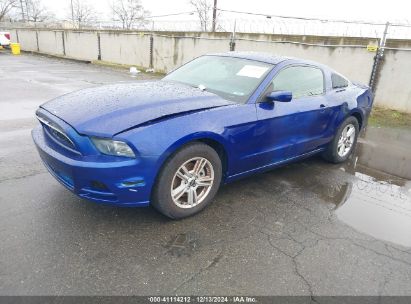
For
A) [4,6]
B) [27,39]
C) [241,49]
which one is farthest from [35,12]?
[241,49]

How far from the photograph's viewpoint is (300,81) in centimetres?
434

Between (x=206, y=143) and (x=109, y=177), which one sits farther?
(x=206, y=143)

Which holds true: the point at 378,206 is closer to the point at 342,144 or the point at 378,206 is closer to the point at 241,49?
the point at 342,144

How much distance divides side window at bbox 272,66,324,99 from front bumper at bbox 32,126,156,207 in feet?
6.14

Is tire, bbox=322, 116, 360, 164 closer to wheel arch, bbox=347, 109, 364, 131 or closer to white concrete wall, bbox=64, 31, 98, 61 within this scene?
wheel arch, bbox=347, 109, 364, 131

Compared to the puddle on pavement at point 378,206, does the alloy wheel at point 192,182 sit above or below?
above

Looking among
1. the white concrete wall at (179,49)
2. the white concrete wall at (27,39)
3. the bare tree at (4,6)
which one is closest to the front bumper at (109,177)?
the white concrete wall at (179,49)

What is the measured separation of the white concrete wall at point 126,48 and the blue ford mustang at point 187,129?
13594 mm

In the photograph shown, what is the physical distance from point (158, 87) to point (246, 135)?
3.63ft

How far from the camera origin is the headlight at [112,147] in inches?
109

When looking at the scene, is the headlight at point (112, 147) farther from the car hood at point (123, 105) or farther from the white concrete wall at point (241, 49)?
the white concrete wall at point (241, 49)

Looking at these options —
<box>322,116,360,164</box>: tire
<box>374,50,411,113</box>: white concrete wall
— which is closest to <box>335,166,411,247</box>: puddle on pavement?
<box>322,116,360,164</box>: tire

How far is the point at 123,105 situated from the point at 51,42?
86.8 ft

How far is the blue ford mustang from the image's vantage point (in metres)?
2.79
